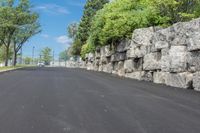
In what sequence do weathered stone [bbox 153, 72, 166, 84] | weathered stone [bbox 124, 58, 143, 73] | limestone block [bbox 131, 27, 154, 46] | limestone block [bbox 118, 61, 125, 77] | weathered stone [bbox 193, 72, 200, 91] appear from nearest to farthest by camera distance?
weathered stone [bbox 193, 72, 200, 91]
weathered stone [bbox 153, 72, 166, 84]
limestone block [bbox 131, 27, 154, 46]
weathered stone [bbox 124, 58, 143, 73]
limestone block [bbox 118, 61, 125, 77]

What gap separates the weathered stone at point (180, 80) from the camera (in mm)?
15828

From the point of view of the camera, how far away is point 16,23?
57875mm

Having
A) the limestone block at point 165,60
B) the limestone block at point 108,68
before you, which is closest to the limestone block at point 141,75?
the limestone block at point 165,60

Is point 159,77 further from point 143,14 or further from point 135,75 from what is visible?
point 143,14

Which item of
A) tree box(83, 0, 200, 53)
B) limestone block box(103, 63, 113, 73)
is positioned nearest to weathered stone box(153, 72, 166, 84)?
tree box(83, 0, 200, 53)

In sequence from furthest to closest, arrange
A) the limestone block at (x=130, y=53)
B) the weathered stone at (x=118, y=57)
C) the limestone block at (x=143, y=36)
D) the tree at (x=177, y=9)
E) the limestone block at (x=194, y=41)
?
the weathered stone at (x=118, y=57) → the tree at (x=177, y=9) → the limestone block at (x=130, y=53) → the limestone block at (x=143, y=36) → the limestone block at (x=194, y=41)

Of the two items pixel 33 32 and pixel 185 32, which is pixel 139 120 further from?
pixel 33 32

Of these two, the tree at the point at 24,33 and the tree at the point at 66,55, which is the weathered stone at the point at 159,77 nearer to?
the tree at the point at 24,33

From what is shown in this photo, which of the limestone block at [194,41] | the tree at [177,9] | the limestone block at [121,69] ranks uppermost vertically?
the tree at [177,9]

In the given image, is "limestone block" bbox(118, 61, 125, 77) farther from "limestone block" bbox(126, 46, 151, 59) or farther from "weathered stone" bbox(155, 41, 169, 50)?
"weathered stone" bbox(155, 41, 169, 50)

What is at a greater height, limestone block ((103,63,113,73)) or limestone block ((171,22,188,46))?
limestone block ((171,22,188,46))

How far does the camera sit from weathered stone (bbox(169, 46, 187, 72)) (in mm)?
16641

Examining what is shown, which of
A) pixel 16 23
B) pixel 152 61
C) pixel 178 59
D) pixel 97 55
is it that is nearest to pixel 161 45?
pixel 152 61

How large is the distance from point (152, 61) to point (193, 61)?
493 centimetres
